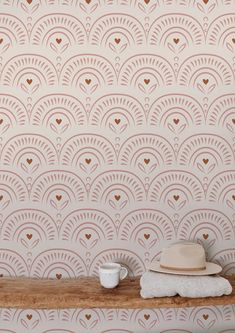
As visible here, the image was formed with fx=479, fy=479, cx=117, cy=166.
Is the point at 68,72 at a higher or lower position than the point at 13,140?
higher

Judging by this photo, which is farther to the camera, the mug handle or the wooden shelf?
the mug handle

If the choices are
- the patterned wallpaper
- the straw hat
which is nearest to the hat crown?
the straw hat

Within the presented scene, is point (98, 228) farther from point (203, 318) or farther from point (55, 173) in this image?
point (203, 318)

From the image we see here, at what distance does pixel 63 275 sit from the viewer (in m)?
1.60

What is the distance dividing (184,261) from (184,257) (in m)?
0.01

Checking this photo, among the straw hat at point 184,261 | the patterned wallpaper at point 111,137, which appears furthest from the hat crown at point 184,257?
the patterned wallpaper at point 111,137

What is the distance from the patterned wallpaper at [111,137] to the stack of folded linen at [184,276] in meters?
0.12

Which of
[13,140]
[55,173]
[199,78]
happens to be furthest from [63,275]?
[199,78]

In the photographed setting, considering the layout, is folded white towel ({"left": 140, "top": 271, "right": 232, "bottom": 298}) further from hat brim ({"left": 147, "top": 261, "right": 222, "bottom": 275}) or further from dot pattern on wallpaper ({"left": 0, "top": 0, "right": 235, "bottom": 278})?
dot pattern on wallpaper ({"left": 0, "top": 0, "right": 235, "bottom": 278})

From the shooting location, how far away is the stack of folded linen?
4.58ft

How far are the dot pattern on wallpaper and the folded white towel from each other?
0.63ft

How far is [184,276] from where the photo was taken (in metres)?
1.43

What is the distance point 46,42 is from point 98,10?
0.20 meters

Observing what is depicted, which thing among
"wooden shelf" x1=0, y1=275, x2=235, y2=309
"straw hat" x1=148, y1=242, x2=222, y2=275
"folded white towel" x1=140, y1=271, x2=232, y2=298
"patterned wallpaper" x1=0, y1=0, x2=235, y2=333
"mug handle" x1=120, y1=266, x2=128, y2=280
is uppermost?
"patterned wallpaper" x1=0, y1=0, x2=235, y2=333
